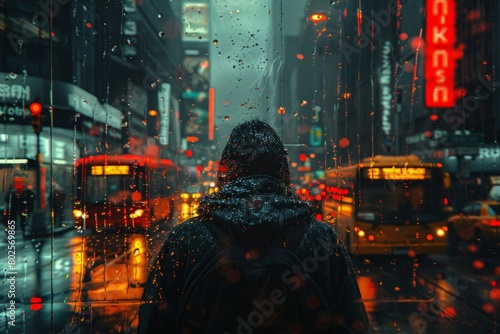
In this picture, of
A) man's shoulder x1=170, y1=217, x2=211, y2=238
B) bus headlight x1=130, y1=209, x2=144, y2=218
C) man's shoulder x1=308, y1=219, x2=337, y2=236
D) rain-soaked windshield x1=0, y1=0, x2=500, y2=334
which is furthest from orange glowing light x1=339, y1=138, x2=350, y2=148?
man's shoulder x1=170, y1=217, x2=211, y2=238

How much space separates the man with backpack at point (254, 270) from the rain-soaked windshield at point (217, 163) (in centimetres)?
2

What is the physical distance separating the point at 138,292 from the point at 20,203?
9797 mm

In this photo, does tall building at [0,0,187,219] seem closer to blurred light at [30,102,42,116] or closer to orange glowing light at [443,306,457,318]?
blurred light at [30,102,42,116]

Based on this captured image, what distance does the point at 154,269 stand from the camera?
1.98m

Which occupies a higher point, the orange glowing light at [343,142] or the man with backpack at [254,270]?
the orange glowing light at [343,142]

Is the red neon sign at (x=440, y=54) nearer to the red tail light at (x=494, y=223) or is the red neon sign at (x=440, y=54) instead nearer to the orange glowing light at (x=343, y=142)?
the red tail light at (x=494, y=223)

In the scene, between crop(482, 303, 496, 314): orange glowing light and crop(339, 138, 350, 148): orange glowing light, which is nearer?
crop(482, 303, 496, 314): orange glowing light

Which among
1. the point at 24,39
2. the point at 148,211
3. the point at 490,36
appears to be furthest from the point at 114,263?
the point at 490,36

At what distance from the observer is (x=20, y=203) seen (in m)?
16.3

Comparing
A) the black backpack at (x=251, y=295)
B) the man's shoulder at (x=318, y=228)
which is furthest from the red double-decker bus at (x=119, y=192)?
the black backpack at (x=251, y=295)

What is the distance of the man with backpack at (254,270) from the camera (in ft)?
5.73

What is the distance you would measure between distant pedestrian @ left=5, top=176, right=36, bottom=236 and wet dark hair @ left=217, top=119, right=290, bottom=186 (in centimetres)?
1579

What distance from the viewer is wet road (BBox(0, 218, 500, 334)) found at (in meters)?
6.30

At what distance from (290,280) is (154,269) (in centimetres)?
56
